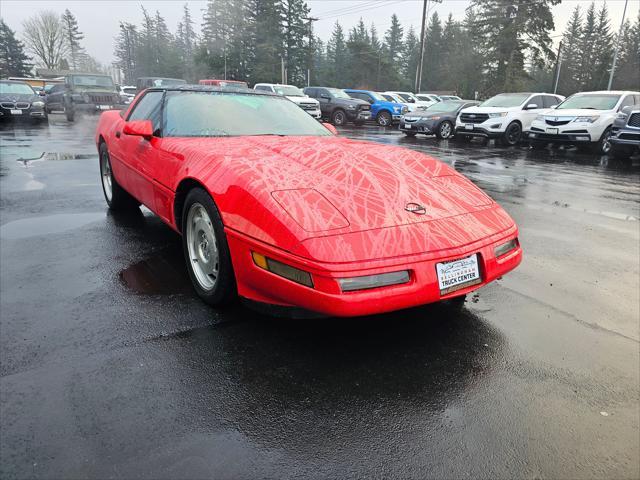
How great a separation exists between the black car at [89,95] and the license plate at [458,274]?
67.1ft

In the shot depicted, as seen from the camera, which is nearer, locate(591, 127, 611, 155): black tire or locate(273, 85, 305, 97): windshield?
locate(591, 127, 611, 155): black tire

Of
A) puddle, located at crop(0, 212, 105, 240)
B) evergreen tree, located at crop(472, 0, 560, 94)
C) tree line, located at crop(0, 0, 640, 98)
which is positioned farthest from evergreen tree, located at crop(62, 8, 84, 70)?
puddle, located at crop(0, 212, 105, 240)

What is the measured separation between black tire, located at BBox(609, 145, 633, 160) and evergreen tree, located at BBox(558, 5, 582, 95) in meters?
59.8

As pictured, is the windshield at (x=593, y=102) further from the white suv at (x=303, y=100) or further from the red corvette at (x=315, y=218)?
the red corvette at (x=315, y=218)

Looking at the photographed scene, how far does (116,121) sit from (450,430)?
469 cm

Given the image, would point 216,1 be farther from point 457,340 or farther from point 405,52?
point 457,340

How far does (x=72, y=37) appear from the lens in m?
88.6

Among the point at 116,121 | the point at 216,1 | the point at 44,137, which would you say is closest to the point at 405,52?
the point at 216,1

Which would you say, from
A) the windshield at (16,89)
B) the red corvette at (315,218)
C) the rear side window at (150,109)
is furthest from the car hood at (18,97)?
the red corvette at (315,218)

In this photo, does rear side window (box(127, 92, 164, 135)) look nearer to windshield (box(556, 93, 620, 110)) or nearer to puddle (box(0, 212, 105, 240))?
puddle (box(0, 212, 105, 240))

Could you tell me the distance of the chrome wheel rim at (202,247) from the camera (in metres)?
2.90

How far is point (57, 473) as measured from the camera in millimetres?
1673

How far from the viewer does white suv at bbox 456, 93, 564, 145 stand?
15.0m

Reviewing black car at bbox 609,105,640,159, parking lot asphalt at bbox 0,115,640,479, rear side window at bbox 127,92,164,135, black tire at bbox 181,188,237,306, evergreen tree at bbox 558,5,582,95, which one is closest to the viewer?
parking lot asphalt at bbox 0,115,640,479
